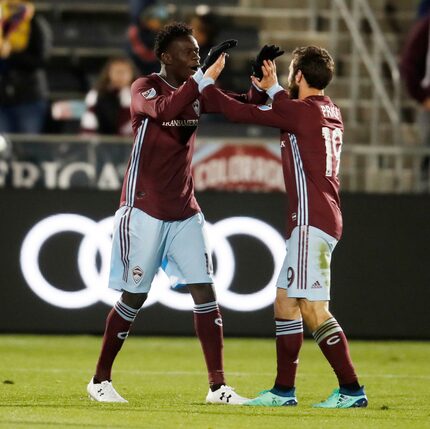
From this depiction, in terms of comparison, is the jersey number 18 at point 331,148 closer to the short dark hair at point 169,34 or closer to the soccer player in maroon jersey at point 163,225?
the soccer player in maroon jersey at point 163,225

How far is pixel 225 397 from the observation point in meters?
8.27

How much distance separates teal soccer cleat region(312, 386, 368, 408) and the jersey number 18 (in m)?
1.25

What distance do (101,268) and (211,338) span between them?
14.2 ft

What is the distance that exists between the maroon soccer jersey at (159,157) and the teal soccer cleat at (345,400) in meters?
1.37

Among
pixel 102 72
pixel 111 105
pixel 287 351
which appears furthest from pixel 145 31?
pixel 287 351

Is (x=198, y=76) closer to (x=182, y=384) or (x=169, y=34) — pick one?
(x=169, y=34)

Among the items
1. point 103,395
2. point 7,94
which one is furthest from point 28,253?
point 103,395

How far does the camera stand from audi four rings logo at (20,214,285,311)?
12.6 m

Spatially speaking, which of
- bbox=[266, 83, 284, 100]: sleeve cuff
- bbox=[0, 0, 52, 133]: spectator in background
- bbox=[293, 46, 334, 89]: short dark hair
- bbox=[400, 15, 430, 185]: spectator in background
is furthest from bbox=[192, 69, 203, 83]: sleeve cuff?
bbox=[400, 15, 430, 185]: spectator in background

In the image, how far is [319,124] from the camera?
8.17 meters

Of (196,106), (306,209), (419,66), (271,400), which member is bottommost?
(271,400)

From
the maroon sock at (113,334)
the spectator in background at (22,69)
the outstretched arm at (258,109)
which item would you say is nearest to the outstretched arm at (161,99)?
the outstretched arm at (258,109)

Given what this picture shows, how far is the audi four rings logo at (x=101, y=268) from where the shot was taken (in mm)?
12594

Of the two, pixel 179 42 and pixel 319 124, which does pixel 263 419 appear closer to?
pixel 319 124
